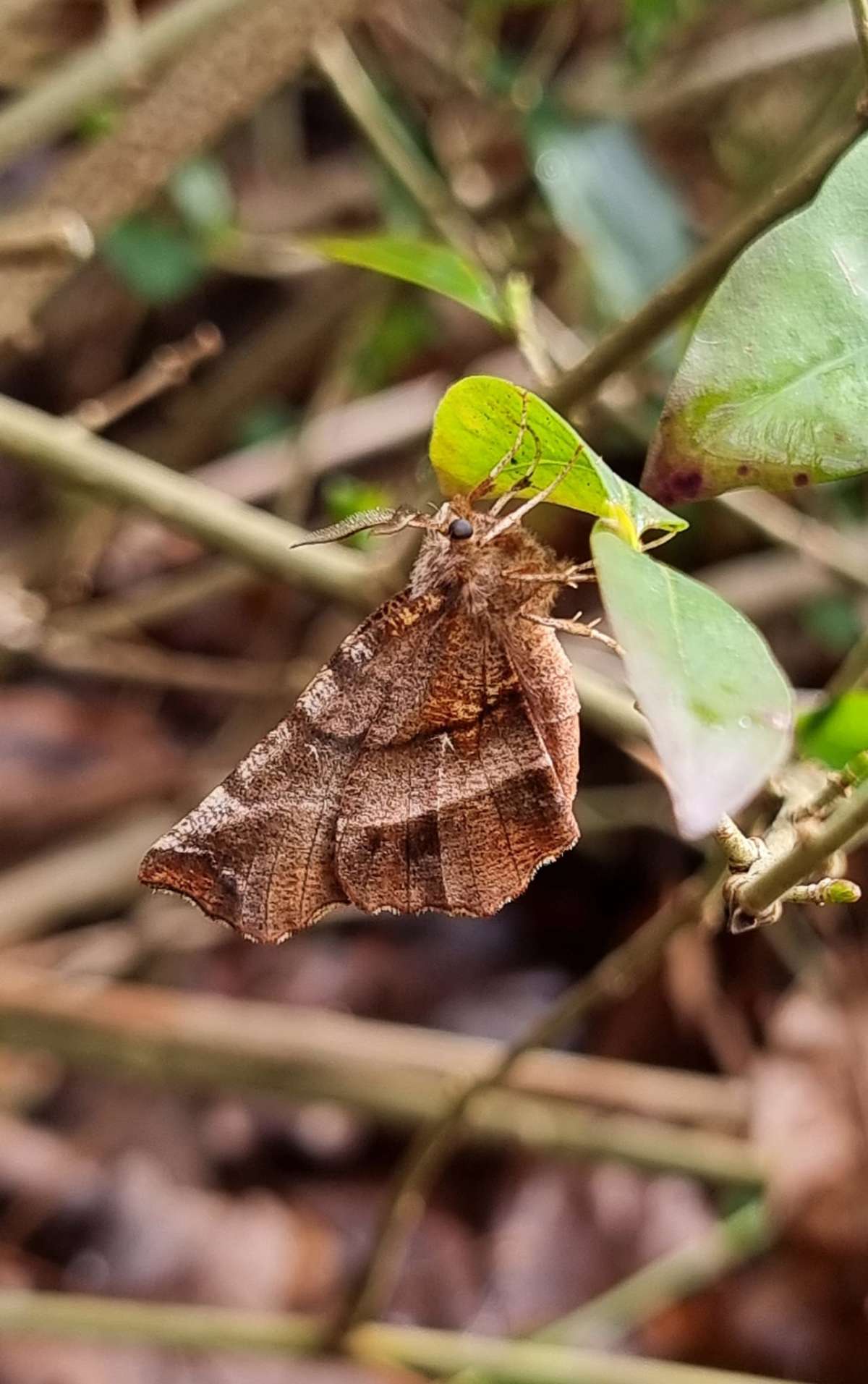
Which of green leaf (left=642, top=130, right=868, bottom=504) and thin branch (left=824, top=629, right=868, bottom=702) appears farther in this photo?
thin branch (left=824, top=629, right=868, bottom=702)

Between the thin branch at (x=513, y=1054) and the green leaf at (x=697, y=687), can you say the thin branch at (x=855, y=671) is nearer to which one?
the thin branch at (x=513, y=1054)

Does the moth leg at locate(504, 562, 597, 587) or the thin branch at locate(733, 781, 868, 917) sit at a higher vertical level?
the moth leg at locate(504, 562, 597, 587)

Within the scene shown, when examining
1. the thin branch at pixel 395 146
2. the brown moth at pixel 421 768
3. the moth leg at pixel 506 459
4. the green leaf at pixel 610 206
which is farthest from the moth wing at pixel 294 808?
the green leaf at pixel 610 206

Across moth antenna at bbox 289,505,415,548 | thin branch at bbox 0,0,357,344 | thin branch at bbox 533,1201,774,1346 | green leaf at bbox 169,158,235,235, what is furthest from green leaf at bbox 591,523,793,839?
green leaf at bbox 169,158,235,235

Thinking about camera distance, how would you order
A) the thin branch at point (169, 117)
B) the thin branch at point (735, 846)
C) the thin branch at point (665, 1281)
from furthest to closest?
the thin branch at point (665, 1281) → the thin branch at point (169, 117) → the thin branch at point (735, 846)

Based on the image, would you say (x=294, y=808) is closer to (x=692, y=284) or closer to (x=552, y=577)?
(x=552, y=577)

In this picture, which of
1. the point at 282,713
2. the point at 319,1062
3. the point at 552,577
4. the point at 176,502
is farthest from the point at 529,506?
the point at 282,713

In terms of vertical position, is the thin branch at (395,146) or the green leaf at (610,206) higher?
the thin branch at (395,146)

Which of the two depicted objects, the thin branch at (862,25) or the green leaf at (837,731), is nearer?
the thin branch at (862,25)

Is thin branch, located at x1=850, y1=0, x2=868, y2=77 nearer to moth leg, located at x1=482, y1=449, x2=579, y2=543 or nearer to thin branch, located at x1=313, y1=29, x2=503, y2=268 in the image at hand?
moth leg, located at x1=482, y1=449, x2=579, y2=543
